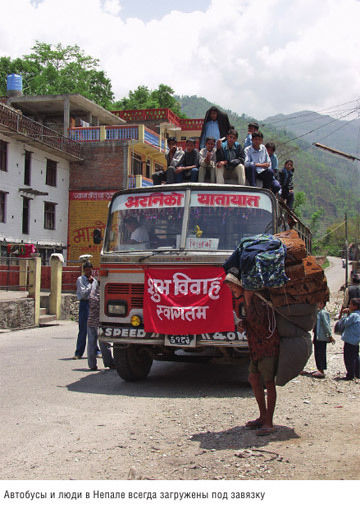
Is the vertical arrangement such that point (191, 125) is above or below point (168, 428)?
above

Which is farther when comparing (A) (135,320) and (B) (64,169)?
(B) (64,169)

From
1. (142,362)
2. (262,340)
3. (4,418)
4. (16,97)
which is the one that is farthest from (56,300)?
(16,97)

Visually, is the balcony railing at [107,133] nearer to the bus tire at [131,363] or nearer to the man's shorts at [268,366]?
the bus tire at [131,363]

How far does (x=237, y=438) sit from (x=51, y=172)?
103ft

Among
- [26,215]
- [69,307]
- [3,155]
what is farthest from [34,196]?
[69,307]

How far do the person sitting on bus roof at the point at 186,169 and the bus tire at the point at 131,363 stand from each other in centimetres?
275

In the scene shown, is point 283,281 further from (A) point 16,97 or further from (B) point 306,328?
(A) point 16,97

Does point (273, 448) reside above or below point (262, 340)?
below

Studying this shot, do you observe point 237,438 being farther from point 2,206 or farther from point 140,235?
point 2,206

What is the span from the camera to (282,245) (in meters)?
5.05

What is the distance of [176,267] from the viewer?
7520 millimetres

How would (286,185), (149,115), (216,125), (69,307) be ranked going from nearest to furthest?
(216,125) → (286,185) → (69,307) → (149,115)

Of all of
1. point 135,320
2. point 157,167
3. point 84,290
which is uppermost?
point 157,167
